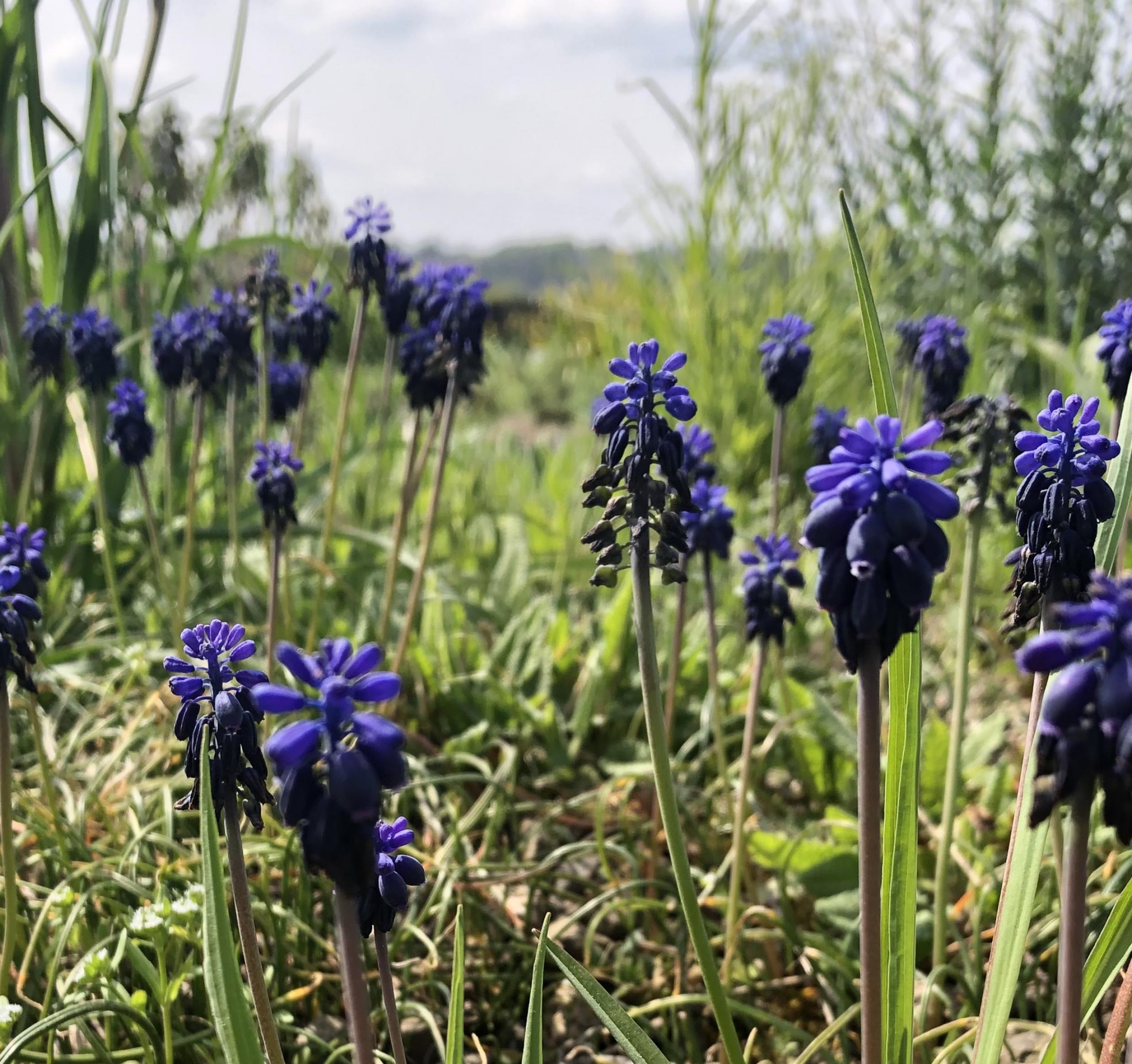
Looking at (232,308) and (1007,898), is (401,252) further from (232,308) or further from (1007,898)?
(1007,898)

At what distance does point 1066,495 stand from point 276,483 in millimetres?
2338

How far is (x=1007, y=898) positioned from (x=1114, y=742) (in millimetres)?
647

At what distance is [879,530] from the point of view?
1288mm

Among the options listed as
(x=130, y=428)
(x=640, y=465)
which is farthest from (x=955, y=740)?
(x=130, y=428)

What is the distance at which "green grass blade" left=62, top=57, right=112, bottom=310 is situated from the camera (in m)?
4.39

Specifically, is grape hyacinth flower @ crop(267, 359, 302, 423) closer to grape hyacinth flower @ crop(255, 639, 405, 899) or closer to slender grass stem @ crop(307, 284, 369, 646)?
slender grass stem @ crop(307, 284, 369, 646)

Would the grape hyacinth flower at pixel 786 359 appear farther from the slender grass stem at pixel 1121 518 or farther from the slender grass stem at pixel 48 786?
the slender grass stem at pixel 48 786

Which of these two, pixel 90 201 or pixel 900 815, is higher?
pixel 90 201

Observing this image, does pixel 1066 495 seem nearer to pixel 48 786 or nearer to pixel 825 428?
pixel 825 428

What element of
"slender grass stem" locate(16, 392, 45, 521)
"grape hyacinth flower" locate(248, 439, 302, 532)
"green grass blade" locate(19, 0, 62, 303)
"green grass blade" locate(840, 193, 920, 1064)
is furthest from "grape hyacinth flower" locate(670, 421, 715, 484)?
"green grass blade" locate(19, 0, 62, 303)

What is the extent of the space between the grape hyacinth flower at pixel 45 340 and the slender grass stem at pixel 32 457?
17 cm

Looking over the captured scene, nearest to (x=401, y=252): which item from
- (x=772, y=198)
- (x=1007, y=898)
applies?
(x=1007, y=898)

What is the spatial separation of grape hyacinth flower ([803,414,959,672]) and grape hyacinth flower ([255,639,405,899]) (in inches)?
24.5

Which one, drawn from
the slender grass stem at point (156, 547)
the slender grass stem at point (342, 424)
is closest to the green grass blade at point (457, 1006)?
the slender grass stem at point (342, 424)
